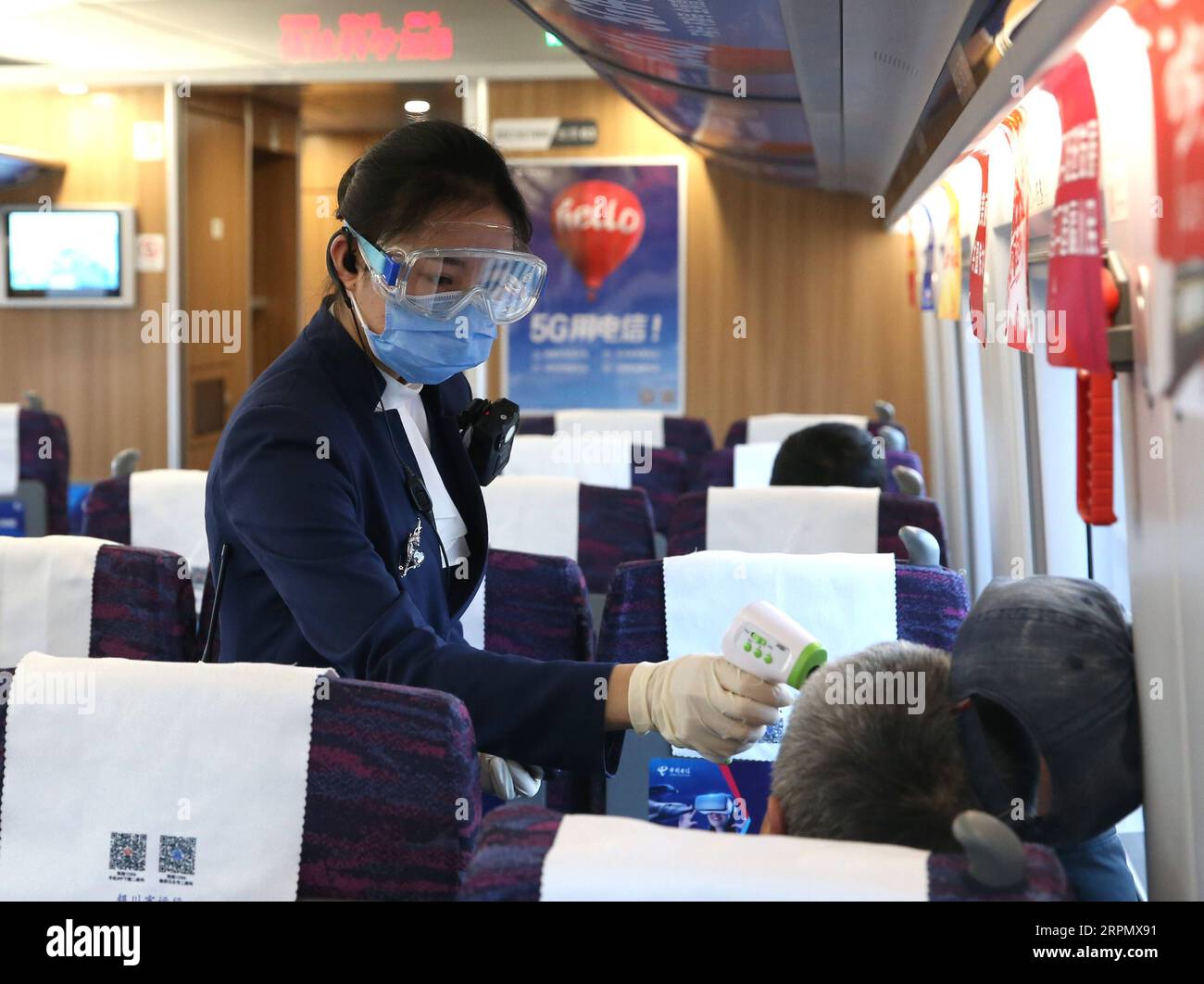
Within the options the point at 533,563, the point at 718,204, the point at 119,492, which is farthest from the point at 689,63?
the point at 718,204

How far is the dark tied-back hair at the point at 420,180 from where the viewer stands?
76.7 inches

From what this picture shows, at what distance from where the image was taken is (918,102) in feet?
10.7

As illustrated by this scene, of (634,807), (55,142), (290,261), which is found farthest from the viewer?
(290,261)

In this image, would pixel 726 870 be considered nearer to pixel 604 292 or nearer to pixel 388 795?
pixel 388 795

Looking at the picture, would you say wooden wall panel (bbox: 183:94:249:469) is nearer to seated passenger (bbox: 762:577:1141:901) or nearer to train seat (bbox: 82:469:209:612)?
train seat (bbox: 82:469:209:612)

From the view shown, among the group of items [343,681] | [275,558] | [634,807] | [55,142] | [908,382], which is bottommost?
[634,807]

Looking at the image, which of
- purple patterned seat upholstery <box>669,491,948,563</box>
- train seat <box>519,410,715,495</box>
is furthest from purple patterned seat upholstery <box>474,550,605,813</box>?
train seat <box>519,410,715,495</box>

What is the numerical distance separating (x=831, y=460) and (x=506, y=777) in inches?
72.5

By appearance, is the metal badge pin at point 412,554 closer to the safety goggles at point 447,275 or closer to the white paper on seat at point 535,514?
the safety goggles at point 447,275

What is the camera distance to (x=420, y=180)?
1.95 metres

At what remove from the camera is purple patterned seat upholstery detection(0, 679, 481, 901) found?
4.33 feet

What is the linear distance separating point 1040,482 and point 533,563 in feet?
5.44

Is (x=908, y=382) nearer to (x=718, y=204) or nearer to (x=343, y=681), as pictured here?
(x=718, y=204)

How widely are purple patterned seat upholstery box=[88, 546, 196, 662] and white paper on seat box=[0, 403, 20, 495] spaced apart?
2988 mm
